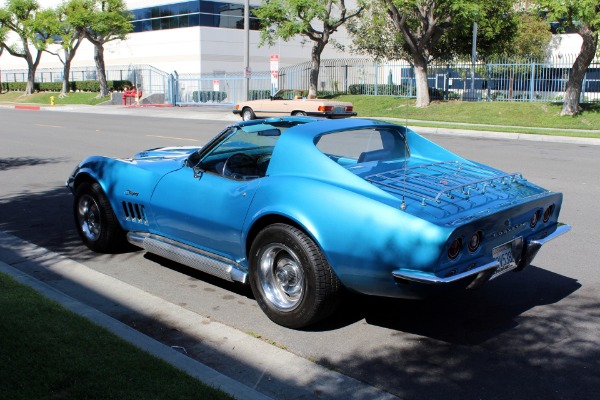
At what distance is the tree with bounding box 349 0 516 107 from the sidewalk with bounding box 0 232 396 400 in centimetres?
2273

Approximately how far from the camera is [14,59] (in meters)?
66.6

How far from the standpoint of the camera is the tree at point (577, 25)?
21.2 meters

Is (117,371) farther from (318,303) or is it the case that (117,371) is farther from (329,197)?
(329,197)

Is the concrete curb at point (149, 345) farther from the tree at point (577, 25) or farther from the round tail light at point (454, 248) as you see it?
the tree at point (577, 25)

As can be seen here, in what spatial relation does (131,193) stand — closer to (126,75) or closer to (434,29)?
Answer: (434,29)

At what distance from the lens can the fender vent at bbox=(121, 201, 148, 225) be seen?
607 centimetres

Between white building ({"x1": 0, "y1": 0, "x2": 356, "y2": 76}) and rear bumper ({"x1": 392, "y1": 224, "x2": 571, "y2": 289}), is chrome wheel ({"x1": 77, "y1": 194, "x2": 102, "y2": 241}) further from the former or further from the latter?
white building ({"x1": 0, "y1": 0, "x2": 356, "y2": 76})

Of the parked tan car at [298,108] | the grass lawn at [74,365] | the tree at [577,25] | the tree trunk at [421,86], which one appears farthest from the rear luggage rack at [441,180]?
the tree trunk at [421,86]

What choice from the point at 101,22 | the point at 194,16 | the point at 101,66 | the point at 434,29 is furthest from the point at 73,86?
the point at 434,29

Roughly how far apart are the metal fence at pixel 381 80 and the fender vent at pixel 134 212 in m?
25.4

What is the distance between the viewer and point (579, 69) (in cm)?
2453

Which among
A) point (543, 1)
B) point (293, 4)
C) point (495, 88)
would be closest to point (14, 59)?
point (293, 4)

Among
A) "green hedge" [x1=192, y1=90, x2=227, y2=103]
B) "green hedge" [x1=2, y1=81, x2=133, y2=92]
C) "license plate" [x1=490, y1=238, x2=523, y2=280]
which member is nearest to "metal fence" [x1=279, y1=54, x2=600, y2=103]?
"green hedge" [x1=192, y1=90, x2=227, y2=103]

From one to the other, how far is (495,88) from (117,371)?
3220 cm
